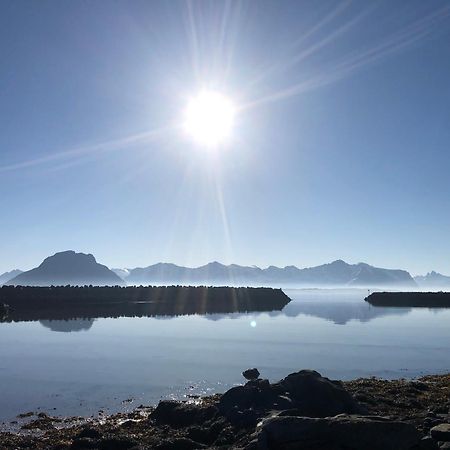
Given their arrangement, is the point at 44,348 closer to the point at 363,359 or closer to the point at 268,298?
the point at 363,359

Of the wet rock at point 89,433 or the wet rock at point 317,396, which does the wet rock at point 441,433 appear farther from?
the wet rock at point 89,433

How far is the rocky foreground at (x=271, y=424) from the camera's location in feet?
48.5

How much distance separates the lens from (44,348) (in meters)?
44.7

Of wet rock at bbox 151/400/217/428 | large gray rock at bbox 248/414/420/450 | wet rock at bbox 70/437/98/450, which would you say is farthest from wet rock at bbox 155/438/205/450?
large gray rock at bbox 248/414/420/450

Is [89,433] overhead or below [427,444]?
below

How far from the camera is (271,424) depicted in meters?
16.1

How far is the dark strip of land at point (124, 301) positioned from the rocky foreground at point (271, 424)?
200ft

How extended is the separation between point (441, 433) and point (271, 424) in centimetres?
581

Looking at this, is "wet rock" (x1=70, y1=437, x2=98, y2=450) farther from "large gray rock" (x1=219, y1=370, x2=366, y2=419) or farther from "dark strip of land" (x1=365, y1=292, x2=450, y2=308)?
"dark strip of land" (x1=365, y1=292, x2=450, y2=308)

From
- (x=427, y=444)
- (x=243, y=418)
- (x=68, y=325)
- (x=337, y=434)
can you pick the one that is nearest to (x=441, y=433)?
(x=427, y=444)

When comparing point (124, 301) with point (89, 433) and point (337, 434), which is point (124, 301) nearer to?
point (89, 433)

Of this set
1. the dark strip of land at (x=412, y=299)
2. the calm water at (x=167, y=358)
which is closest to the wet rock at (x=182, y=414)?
the calm water at (x=167, y=358)

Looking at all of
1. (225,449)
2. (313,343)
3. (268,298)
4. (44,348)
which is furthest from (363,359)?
(268,298)

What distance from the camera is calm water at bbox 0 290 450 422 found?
27.5 m
